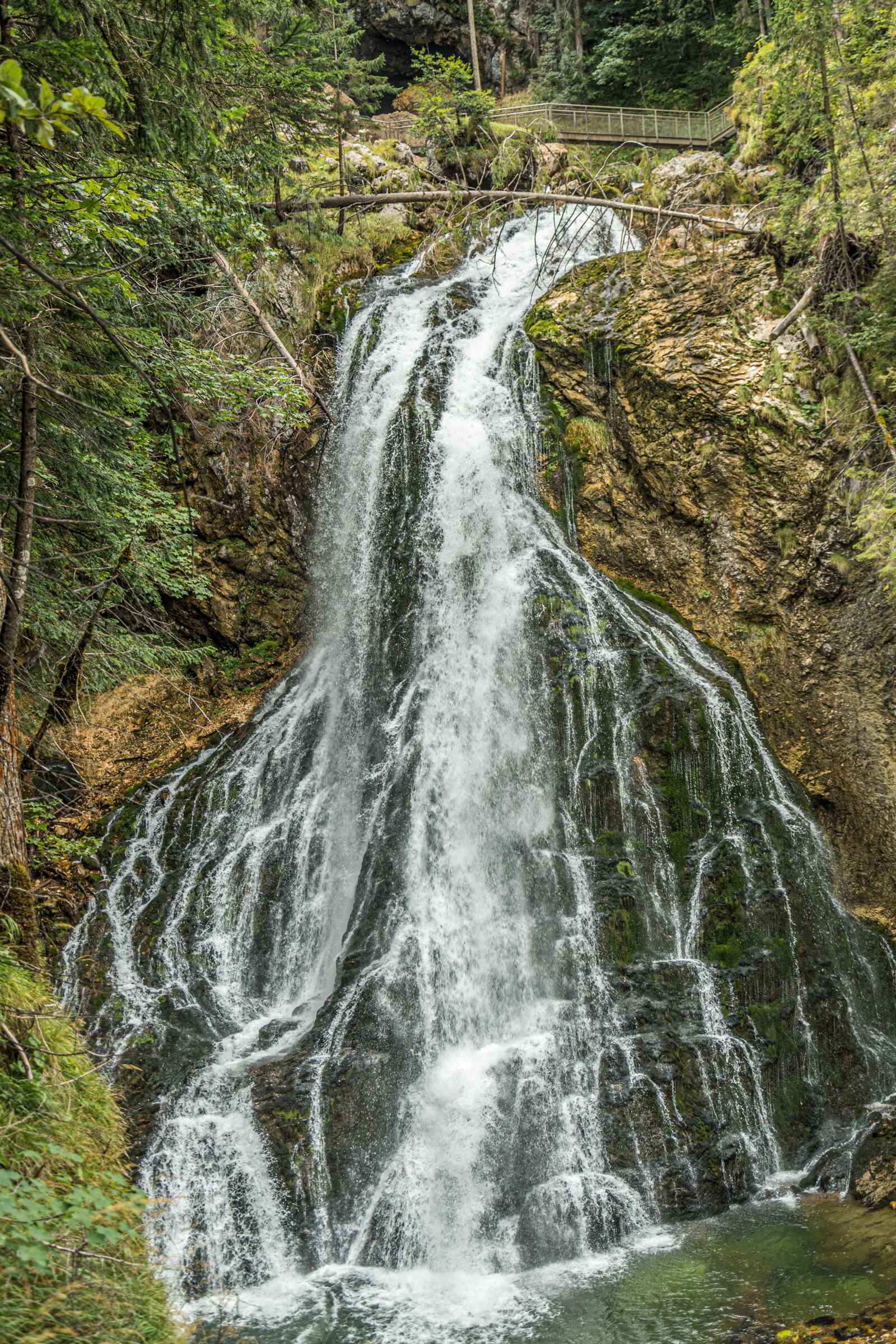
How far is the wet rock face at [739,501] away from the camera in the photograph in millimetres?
9289

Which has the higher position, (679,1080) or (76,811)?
(76,811)

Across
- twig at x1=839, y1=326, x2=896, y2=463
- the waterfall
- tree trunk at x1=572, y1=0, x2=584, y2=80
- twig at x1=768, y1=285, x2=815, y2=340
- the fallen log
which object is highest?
tree trunk at x1=572, y1=0, x2=584, y2=80

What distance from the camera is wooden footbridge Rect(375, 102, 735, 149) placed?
64.6 feet

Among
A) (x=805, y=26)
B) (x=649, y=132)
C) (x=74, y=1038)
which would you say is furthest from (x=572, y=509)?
(x=649, y=132)

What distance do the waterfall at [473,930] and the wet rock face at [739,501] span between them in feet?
1.75

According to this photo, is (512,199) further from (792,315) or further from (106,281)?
(792,315)

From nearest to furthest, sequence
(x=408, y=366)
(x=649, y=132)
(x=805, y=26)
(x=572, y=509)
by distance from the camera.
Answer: (x=805, y=26) < (x=572, y=509) < (x=408, y=366) < (x=649, y=132)

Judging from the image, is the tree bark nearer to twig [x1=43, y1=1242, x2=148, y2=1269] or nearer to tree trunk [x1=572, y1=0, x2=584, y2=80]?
twig [x1=43, y1=1242, x2=148, y2=1269]

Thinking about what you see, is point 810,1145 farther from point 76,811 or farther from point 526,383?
point 526,383

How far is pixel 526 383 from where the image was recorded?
39.9 feet

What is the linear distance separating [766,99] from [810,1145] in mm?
14466

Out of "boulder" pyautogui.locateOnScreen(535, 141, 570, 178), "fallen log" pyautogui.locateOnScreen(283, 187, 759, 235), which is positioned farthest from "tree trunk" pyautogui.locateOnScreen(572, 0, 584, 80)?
"fallen log" pyautogui.locateOnScreen(283, 187, 759, 235)

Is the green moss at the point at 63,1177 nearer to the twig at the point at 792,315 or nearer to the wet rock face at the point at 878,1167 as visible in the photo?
the wet rock face at the point at 878,1167

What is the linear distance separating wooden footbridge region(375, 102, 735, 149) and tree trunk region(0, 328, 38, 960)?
1950cm
